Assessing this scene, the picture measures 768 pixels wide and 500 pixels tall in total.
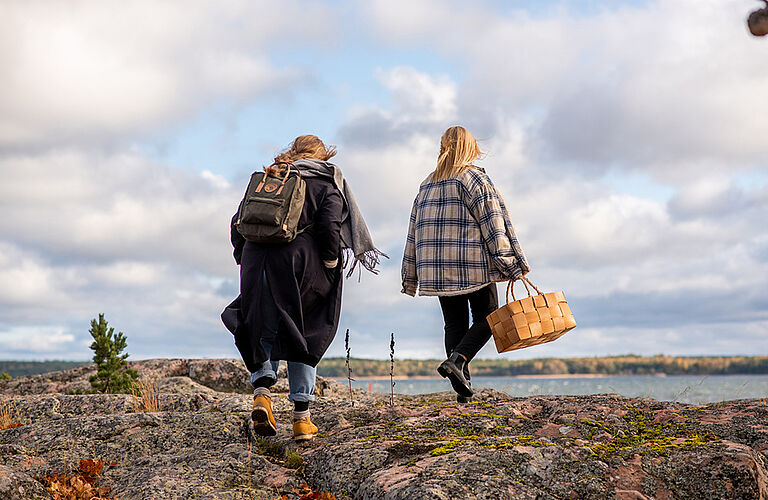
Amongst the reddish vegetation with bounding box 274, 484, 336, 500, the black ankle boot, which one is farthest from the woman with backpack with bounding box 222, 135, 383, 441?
the black ankle boot

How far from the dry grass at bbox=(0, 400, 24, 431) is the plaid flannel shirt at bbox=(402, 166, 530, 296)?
5.62m

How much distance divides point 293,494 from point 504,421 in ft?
7.29

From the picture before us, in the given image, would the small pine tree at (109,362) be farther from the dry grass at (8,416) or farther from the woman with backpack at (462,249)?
the woman with backpack at (462,249)

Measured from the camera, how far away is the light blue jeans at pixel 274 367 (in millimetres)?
6434

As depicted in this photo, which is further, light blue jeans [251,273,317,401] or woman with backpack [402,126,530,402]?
woman with backpack [402,126,530,402]

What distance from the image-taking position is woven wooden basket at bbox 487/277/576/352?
701 centimetres

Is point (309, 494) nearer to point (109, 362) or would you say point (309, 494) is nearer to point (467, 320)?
point (467, 320)

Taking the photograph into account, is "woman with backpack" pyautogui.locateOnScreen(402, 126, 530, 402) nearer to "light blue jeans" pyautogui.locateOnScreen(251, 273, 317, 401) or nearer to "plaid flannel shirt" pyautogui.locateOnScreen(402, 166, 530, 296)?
"plaid flannel shirt" pyautogui.locateOnScreen(402, 166, 530, 296)

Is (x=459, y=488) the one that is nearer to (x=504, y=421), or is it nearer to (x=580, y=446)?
(x=580, y=446)

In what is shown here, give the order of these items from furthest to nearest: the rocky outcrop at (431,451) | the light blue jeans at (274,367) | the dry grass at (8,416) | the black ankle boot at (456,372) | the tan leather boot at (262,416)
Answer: the dry grass at (8,416)
the black ankle boot at (456,372)
the light blue jeans at (274,367)
the tan leather boot at (262,416)
the rocky outcrop at (431,451)

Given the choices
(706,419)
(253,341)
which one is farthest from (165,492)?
(706,419)

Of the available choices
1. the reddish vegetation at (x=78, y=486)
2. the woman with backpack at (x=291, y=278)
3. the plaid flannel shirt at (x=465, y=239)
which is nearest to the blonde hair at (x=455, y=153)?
the plaid flannel shirt at (x=465, y=239)

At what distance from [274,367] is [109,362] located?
23.1ft

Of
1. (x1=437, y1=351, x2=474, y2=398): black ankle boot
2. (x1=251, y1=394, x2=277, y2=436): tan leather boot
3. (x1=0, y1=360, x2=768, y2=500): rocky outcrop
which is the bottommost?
(x1=0, y1=360, x2=768, y2=500): rocky outcrop
